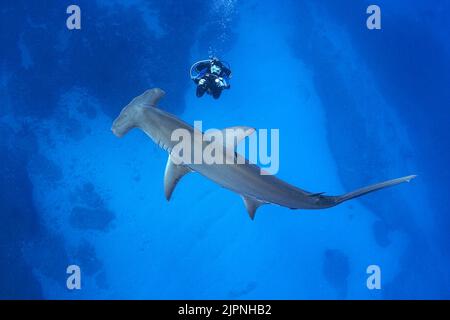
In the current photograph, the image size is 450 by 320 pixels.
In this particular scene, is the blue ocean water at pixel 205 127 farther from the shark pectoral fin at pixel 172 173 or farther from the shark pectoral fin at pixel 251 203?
the shark pectoral fin at pixel 251 203

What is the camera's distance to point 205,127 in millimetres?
10312

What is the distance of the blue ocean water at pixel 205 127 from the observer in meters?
10.2

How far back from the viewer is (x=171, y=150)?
3.75 meters

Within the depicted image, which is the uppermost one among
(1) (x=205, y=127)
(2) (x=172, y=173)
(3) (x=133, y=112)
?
(1) (x=205, y=127)

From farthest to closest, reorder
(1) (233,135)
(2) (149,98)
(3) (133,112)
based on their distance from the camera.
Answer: (2) (149,98), (3) (133,112), (1) (233,135)

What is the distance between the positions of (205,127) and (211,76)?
1575mm

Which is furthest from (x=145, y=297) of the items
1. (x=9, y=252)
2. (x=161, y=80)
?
(x=161, y=80)

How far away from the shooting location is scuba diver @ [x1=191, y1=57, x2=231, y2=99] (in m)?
9.30

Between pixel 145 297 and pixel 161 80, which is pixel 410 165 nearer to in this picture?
pixel 161 80

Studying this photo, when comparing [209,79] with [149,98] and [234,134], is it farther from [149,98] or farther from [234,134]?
[234,134]

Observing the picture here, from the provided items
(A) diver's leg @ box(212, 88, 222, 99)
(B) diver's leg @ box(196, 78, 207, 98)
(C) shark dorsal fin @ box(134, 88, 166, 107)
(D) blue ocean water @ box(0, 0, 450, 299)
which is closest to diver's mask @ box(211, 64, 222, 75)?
(B) diver's leg @ box(196, 78, 207, 98)

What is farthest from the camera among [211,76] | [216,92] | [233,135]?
[216,92]

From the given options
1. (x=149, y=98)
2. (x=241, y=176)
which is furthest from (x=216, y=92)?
(x=241, y=176)

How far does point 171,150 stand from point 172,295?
31.9 ft
